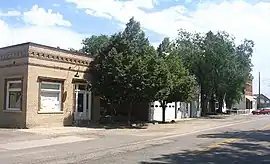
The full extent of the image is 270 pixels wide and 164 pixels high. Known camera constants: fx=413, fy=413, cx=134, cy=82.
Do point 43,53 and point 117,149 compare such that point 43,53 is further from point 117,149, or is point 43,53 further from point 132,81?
point 117,149

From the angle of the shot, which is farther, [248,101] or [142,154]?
[248,101]

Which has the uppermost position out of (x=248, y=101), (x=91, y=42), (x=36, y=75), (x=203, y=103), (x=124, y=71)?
(x=91, y=42)

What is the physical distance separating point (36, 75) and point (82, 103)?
5.08m

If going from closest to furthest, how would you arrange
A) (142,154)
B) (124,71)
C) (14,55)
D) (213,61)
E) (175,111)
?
1. (142,154)
2. (14,55)
3. (124,71)
4. (175,111)
5. (213,61)

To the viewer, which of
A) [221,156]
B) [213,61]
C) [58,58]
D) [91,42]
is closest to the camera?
[221,156]

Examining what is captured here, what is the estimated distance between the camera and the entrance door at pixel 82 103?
29.2 m

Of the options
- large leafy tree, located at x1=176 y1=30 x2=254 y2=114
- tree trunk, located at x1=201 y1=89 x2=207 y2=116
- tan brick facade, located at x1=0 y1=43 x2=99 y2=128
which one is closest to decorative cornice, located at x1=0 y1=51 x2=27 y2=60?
tan brick facade, located at x1=0 y1=43 x2=99 y2=128

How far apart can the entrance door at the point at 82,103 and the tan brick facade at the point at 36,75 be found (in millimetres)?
612

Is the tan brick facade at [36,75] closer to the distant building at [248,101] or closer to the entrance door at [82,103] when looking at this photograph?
the entrance door at [82,103]

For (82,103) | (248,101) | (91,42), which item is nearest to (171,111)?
(82,103)

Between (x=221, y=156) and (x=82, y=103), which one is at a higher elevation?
(x=82, y=103)

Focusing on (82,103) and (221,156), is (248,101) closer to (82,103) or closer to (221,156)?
(82,103)

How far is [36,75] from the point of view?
25844 mm

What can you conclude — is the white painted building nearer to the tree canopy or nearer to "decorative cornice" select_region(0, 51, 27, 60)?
the tree canopy
